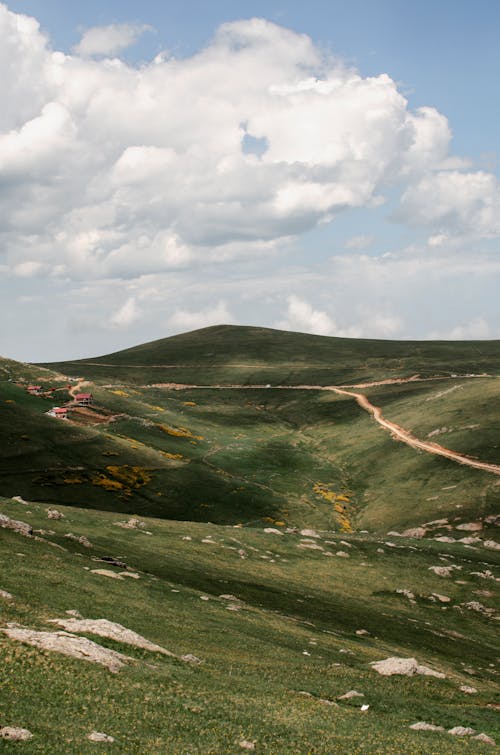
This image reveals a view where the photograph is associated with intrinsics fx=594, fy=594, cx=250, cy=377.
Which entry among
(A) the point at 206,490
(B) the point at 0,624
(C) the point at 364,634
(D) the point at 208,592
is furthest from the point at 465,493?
(B) the point at 0,624

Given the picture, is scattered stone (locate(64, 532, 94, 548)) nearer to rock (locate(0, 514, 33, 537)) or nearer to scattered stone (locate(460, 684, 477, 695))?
rock (locate(0, 514, 33, 537))

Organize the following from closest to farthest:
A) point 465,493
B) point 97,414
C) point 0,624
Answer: point 0,624, point 465,493, point 97,414

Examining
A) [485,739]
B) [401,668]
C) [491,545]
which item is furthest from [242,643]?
[491,545]

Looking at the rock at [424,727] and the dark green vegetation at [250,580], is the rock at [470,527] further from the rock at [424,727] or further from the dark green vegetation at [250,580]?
the rock at [424,727]

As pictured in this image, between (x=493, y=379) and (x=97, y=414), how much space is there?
124 m

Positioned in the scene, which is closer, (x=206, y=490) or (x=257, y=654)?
(x=257, y=654)

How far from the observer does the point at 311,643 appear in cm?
4462

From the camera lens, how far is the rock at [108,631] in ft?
103

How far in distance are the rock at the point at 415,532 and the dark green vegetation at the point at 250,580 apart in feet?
8.44

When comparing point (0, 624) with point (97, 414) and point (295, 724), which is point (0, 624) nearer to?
point (295, 724)

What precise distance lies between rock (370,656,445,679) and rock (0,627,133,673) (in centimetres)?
2050

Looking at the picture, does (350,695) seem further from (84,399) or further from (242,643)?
(84,399)

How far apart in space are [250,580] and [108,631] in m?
30.6

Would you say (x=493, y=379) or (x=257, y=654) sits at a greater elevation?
(x=493, y=379)
